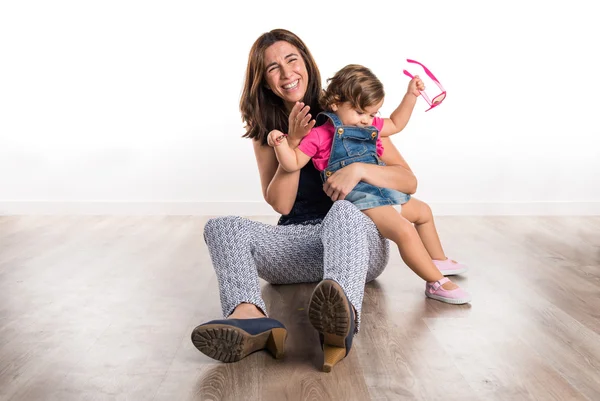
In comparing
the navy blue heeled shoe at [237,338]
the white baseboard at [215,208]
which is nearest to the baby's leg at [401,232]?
the navy blue heeled shoe at [237,338]

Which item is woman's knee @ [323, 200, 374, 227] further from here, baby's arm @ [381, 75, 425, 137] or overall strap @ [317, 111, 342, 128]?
baby's arm @ [381, 75, 425, 137]

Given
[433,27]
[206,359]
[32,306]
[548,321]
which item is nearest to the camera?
[206,359]

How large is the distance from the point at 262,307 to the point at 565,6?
3.39m

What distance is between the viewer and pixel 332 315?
1754mm

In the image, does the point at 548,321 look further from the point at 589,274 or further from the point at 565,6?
the point at 565,6

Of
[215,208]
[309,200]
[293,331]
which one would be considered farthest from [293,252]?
[215,208]

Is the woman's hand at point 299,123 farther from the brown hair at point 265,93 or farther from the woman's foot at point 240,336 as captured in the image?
the woman's foot at point 240,336

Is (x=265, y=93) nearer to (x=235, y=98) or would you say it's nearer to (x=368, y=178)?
(x=368, y=178)

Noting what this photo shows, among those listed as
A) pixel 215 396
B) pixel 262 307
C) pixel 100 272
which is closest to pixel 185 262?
pixel 100 272

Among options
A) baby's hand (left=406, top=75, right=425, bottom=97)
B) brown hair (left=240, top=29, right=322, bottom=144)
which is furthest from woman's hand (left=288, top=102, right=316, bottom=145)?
baby's hand (left=406, top=75, right=425, bottom=97)

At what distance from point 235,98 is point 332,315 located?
9.82 ft

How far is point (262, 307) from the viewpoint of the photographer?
1977mm

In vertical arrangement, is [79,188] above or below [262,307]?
below

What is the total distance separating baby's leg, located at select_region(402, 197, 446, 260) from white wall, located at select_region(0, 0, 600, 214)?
189 cm
